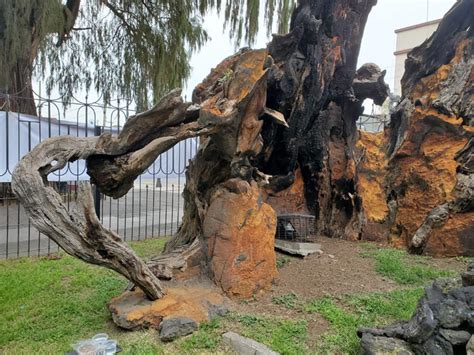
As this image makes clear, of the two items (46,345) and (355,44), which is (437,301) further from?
(355,44)

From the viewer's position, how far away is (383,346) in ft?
7.80

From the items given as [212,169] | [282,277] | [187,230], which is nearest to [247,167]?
→ [212,169]

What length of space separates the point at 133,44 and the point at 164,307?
6765mm

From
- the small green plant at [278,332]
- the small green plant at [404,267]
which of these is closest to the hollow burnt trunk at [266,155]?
the small green plant at [278,332]

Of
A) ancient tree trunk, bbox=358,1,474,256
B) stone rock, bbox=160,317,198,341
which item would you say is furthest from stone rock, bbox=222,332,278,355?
ancient tree trunk, bbox=358,1,474,256

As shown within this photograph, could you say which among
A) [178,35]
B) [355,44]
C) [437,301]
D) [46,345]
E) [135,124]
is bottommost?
[46,345]

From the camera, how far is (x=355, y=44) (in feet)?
16.9

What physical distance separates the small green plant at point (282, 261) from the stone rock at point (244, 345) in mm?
1497

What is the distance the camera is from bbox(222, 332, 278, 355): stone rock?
252 cm

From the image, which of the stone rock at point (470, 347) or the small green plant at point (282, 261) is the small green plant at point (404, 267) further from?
the stone rock at point (470, 347)

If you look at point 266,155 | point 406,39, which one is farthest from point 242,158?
point 406,39

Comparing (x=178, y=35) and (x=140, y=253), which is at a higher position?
(x=178, y=35)

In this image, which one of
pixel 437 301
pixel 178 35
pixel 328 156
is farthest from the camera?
pixel 178 35

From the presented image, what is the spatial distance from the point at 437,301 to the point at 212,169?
218 cm
